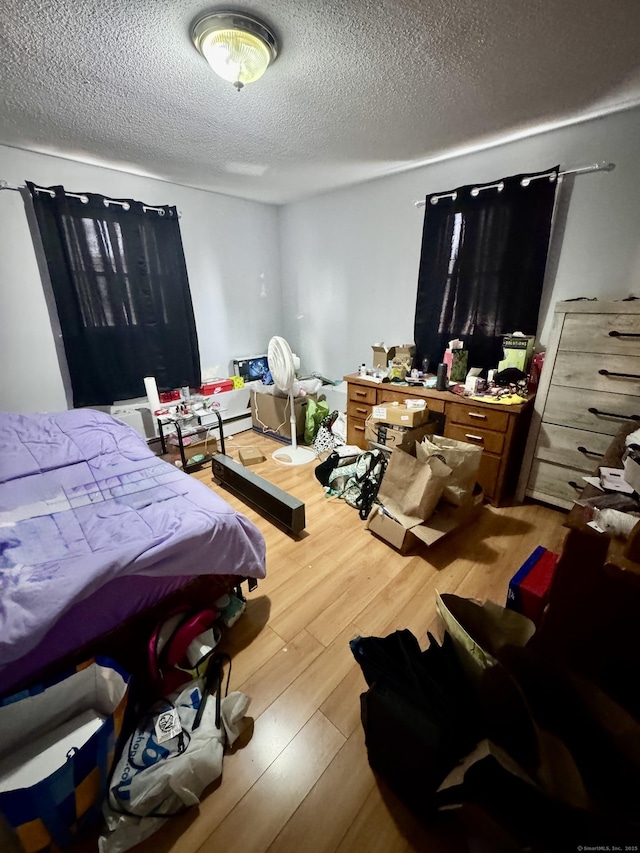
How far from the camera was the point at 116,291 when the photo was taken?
9.52 ft

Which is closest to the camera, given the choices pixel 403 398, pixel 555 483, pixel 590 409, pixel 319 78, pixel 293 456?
pixel 319 78

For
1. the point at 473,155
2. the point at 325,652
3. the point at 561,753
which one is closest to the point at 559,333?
the point at 473,155

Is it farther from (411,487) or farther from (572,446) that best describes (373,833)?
(572,446)

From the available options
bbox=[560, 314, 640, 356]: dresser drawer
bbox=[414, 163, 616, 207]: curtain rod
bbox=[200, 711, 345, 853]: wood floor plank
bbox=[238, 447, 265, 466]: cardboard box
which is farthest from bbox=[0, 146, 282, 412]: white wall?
bbox=[560, 314, 640, 356]: dresser drawer

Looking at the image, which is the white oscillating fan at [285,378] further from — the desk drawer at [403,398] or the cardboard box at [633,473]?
the cardboard box at [633,473]

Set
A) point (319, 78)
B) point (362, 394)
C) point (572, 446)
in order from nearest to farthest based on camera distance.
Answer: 1. point (319, 78)
2. point (572, 446)
3. point (362, 394)

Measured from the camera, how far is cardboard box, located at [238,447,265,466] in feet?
10.3

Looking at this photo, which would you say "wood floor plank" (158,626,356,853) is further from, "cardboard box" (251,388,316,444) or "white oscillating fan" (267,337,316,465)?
"cardboard box" (251,388,316,444)

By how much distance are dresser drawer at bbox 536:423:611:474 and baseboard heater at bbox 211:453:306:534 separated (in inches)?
66.6

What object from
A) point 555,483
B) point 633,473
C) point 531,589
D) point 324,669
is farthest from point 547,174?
point 324,669

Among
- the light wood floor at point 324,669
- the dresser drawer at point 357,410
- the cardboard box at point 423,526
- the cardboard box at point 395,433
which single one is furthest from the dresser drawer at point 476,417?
the dresser drawer at point 357,410

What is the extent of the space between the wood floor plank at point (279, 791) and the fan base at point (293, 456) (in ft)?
6.93

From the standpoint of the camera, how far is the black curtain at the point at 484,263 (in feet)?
7.61

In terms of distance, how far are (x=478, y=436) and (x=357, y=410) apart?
1.07m
